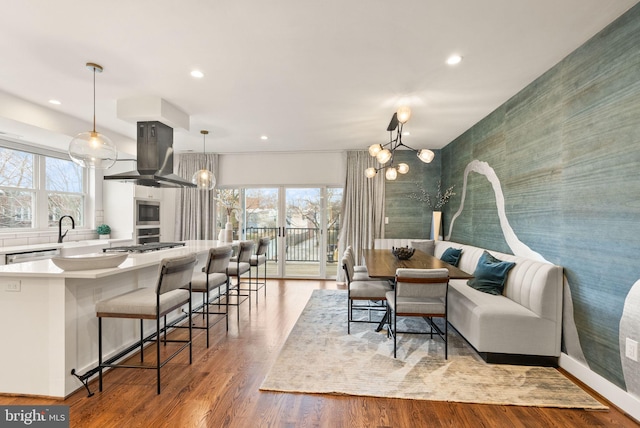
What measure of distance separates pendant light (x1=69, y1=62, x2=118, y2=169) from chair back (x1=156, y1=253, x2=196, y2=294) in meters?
1.32

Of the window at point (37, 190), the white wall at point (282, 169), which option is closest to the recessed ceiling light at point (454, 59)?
the white wall at point (282, 169)

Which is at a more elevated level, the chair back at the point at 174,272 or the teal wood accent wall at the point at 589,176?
the teal wood accent wall at the point at 589,176

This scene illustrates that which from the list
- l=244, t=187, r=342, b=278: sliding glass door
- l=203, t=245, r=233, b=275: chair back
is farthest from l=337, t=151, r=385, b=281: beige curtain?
l=203, t=245, r=233, b=275: chair back

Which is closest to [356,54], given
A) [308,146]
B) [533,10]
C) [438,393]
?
[533,10]

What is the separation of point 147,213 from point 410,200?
17.1ft

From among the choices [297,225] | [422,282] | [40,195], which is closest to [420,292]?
[422,282]

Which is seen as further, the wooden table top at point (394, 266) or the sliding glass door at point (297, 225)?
the sliding glass door at point (297, 225)

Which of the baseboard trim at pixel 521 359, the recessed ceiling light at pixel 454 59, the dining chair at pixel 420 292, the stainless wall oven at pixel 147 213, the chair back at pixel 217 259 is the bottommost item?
the baseboard trim at pixel 521 359

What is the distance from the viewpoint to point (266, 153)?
253 inches

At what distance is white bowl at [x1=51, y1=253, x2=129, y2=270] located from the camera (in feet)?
7.06

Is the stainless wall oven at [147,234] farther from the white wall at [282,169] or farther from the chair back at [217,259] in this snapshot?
the chair back at [217,259]

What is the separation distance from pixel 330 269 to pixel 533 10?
528 cm

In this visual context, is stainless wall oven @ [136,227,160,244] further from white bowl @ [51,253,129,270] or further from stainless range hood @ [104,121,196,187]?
white bowl @ [51,253,129,270]

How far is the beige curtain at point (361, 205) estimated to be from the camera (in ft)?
20.0
